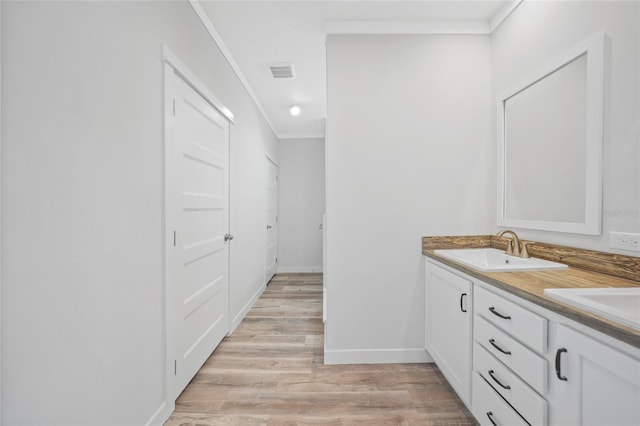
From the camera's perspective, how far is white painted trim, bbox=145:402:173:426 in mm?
1609

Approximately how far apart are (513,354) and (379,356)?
4.20ft

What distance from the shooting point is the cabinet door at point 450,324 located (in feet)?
5.61

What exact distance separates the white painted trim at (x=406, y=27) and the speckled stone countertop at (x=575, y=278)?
170 centimetres

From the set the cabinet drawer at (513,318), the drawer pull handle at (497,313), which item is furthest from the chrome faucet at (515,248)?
the drawer pull handle at (497,313)

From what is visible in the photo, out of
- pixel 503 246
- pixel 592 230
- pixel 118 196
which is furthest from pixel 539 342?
pixel 118 196

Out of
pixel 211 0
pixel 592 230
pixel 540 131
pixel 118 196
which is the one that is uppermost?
pixel 211 0

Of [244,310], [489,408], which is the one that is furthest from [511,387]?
[244,310]

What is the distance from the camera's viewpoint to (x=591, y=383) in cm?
93

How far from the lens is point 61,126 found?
1062mm

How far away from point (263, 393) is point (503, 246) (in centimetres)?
195

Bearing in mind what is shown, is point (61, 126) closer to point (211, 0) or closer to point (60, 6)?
point (60, 6)

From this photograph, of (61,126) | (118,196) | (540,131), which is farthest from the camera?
(540,131)

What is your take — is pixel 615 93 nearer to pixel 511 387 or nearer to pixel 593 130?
pixel 593 130

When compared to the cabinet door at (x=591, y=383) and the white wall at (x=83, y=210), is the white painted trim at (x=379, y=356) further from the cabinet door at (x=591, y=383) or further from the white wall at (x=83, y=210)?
the cabinet door at (x=591, y=383)
